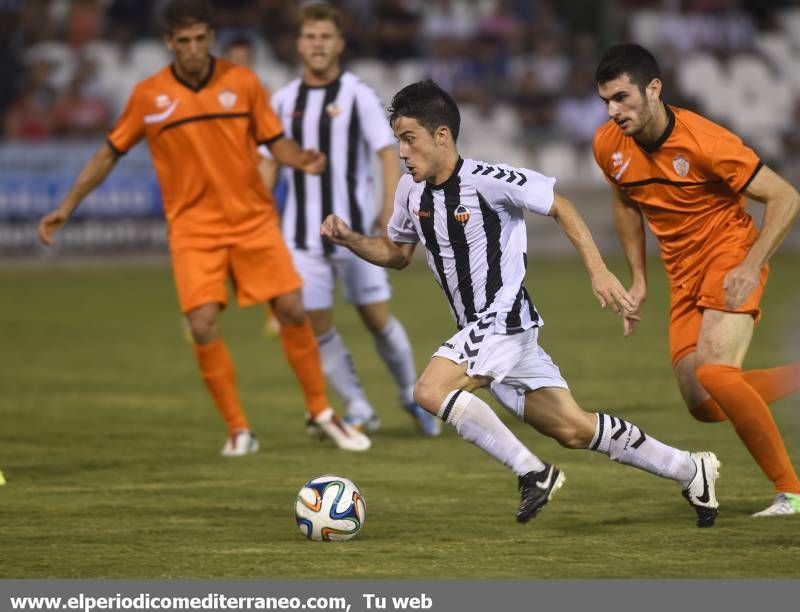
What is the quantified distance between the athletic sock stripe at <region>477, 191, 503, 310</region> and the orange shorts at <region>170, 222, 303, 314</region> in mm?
2150

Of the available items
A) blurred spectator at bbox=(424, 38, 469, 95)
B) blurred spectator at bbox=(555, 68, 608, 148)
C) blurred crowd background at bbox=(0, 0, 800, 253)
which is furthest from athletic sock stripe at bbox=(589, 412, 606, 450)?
blurred spectator at bbox=(424, 38, 469, 95)

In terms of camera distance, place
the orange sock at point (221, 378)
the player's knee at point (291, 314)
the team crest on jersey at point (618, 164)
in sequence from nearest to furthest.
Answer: the team crest on jersey at point (618, 164)
the orange sock at point (221, 378)
the player's knee at point (291, 314)

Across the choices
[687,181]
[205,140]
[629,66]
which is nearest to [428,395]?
[687,181]

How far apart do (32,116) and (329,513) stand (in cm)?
1408

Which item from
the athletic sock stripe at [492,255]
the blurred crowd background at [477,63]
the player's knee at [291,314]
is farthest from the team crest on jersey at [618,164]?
the blurred crowd background at [477,63]

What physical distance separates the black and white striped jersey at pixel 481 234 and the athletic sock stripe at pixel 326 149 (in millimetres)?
2452

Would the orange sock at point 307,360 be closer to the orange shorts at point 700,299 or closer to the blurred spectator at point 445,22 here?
the orange shorts at point 700,299

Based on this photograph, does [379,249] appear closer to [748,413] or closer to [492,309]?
[492,309]

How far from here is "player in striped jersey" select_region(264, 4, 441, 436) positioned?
27.3 ft

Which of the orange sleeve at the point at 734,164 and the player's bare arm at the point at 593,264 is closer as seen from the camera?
the player's bare arm at the point at 593,264

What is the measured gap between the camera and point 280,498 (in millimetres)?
6652

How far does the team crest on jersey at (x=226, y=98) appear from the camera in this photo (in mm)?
7730

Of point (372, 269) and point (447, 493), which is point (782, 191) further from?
point (372, 269)

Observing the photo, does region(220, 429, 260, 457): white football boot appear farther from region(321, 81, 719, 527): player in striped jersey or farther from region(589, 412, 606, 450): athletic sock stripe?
region(589, 412, 606, 450): athletic sock stripe
